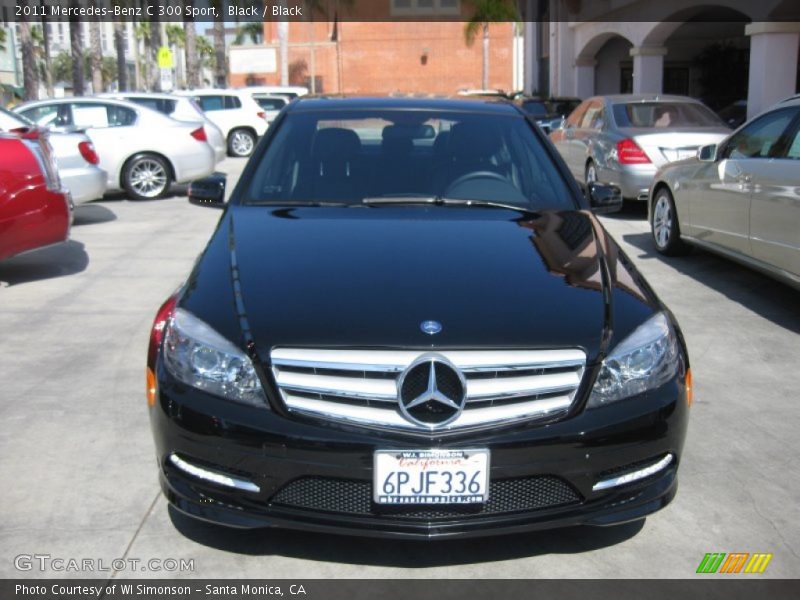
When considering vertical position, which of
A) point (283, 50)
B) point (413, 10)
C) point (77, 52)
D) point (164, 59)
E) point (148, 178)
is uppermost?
point (413, 10)

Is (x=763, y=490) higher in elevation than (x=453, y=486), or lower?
lower

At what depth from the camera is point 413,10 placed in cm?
5616

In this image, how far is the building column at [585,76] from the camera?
31.2 meters

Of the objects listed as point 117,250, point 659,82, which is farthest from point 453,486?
point 659,82

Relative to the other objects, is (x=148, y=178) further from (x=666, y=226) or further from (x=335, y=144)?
(x=335, y=144)

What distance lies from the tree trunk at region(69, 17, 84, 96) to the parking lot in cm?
2427

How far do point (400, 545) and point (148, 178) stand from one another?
11.6 meters

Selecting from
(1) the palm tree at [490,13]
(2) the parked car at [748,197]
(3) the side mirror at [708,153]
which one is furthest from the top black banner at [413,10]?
(3) the side mirror at [708,153]

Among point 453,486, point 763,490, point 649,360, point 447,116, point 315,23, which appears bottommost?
point 763,490

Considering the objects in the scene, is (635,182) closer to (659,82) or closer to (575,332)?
(575,332)

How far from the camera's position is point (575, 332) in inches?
126

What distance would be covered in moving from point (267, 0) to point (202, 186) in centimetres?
5690

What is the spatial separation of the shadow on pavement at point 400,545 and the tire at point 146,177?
11138 mm

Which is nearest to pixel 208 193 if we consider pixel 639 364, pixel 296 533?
pixel 296 533
